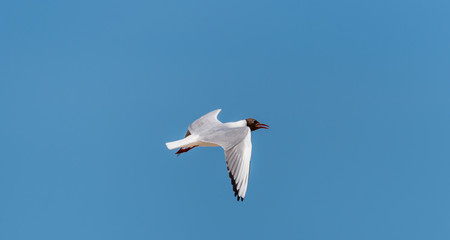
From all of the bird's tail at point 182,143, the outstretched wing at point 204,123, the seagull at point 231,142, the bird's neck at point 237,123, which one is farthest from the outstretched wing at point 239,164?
the outstretched wing at point 204,123

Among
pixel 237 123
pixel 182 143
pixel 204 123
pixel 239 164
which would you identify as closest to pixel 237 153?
pixel 239 164

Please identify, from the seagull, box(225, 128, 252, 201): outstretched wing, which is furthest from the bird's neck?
box(225, 128, 252, 201): outstretched wing

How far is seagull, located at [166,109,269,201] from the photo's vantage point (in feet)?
18.2

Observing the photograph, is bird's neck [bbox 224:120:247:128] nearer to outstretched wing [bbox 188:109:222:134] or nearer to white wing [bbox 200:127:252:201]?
outstretched wing [bbox 188:109:222:134]

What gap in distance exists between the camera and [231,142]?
19.5ft

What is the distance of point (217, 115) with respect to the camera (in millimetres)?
8031

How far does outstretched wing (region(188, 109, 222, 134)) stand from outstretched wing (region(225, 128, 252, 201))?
120 centimetres

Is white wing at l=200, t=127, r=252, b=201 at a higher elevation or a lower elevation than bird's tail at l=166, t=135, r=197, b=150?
lower

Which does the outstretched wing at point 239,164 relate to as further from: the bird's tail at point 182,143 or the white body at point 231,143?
the bird's tail at point 182,143

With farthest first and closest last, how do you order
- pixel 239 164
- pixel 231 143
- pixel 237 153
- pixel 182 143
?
pixel 182 143
pixel 231 143
pixel 237 153
pixel 239 164

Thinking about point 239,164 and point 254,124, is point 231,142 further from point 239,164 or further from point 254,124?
point 254,124

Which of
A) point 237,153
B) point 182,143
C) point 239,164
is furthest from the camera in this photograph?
point 182,143

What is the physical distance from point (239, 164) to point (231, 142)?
36 centimetres

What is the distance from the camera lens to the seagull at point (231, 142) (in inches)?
219
